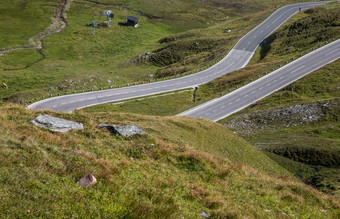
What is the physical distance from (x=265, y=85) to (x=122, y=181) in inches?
2668

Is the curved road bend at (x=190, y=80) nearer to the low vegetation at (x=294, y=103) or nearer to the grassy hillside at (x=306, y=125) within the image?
the low vegetation at (x=294, y=103)

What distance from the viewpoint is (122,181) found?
13.5 m

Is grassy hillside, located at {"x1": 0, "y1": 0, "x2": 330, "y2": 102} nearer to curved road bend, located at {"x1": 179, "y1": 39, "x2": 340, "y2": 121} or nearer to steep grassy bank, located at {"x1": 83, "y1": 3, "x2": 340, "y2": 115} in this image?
steep grassy bank, located at {"x1": 83, "y1": 3, "x2": 340, "y2": 115}

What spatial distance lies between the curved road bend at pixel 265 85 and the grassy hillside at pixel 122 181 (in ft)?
130

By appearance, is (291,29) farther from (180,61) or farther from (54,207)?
(54,207)

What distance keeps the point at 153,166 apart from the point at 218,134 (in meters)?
18.0

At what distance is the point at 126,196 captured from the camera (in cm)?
1161

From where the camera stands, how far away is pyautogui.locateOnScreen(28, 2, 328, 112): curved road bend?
61.4m

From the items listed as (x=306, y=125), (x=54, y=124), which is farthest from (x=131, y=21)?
(x=54, y=124)

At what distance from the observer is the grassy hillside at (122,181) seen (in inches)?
392

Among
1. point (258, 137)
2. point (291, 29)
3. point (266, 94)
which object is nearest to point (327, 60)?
point (266, 94)

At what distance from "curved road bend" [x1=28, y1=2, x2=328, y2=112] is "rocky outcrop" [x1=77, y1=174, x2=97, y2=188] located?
3633 cm

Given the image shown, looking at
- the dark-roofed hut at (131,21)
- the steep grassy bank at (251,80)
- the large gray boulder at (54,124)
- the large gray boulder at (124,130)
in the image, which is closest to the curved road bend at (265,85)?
the steep grassy bank at (251,80)

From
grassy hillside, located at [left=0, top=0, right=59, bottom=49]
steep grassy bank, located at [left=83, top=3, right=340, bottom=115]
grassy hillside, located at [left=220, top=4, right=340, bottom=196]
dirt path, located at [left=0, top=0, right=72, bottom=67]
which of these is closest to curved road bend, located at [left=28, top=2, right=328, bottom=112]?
steep grassy bank, located at [left=83, top=3, right=340, bottom=115]
